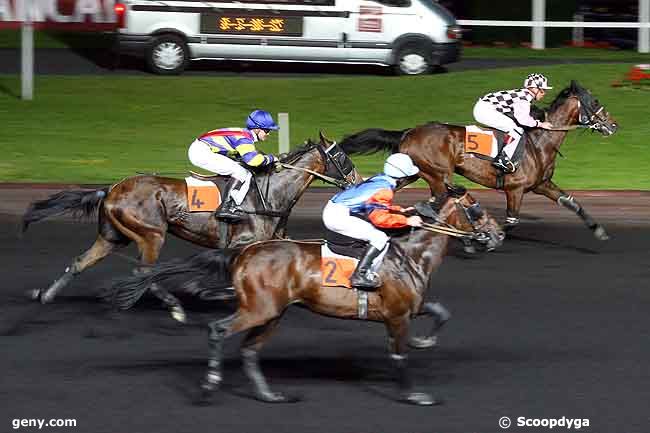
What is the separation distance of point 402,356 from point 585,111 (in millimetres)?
6673

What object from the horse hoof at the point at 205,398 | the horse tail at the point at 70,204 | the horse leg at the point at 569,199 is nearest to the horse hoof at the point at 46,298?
the horse tail at the point at 70,204

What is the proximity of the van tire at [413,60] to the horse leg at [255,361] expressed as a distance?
17.3 meters

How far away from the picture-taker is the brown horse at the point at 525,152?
47.1 feet

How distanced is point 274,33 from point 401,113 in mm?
3668

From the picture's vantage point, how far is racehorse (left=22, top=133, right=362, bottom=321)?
11.1 metres

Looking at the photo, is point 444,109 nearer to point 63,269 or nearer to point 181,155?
point 181,155

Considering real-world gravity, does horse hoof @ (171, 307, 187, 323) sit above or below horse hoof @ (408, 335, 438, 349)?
above

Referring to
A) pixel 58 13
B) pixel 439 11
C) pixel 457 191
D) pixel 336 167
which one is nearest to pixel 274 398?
pixel 457 191

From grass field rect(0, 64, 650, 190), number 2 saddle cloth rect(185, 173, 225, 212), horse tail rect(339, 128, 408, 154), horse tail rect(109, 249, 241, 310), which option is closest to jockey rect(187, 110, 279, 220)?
number 2 saddle cloth rect(185, 173, 225, 212)

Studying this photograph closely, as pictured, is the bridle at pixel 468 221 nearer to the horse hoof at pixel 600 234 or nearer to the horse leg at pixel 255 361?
the horse leg at pixel 255 361

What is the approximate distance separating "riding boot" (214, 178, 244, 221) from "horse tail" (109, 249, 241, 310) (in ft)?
6.24

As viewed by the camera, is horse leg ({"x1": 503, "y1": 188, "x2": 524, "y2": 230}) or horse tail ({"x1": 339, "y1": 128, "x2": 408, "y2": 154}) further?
horse tail ({"x1": 339, "y1": 128, "x2": 408, "y2": 154})

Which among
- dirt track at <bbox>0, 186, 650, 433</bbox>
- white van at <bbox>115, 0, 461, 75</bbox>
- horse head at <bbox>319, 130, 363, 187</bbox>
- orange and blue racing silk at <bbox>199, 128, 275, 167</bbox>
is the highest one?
white van at <bbox>115, 0, 461, 75</bbox>

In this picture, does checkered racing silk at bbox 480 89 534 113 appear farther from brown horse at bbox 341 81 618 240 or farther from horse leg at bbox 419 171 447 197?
horse leg at bbox 419 171 447 197
